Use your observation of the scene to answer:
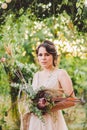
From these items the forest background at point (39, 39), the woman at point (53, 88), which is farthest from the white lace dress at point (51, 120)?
the forest background at point (39, 39)

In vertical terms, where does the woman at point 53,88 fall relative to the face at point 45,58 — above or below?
below

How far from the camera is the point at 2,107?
317 cm

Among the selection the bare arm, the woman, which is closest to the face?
the woman

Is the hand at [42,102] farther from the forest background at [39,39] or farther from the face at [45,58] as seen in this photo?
the forest background at [39,39]

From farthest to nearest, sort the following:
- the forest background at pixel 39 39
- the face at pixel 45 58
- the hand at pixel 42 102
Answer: the forest background at pixel 39 39 < the face at pixel 45 58 < the hand at pixel 42 102

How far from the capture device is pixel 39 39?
11.7ft

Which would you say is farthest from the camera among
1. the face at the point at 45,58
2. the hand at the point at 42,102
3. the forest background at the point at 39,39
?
the forest background at the point at 39,39

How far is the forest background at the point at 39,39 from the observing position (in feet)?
9.37

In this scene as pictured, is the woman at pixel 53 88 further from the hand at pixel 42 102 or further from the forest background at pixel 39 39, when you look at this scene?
the forest background at pixel 39 39

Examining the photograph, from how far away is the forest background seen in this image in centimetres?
286

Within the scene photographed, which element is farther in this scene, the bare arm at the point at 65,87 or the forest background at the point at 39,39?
the forest background at the point at 39,39

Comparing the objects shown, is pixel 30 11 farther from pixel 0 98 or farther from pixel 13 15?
pixel 0 98

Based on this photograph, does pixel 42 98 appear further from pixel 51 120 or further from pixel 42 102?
pixel 51 120

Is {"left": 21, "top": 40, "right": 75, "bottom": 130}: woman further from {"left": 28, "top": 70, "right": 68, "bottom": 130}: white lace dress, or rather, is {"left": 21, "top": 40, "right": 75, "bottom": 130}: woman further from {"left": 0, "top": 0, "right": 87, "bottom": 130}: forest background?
{"left": 0, "top": 0, "right": 87, "bottom": 130}: forest background
